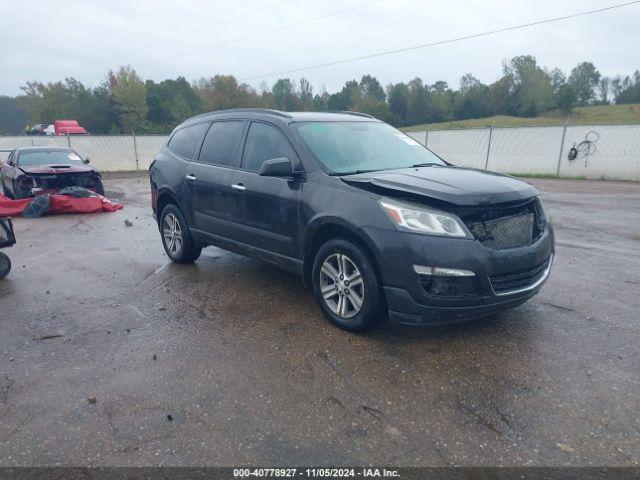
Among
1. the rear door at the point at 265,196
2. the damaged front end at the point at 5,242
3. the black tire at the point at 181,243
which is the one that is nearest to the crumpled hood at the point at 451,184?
the rear door at the point at 265,196

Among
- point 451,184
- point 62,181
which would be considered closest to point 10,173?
point 62,181

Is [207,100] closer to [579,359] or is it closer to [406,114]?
[406,114]

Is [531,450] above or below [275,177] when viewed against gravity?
below

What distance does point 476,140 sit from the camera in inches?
904

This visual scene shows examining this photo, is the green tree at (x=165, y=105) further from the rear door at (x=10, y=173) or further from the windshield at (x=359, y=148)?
the windshield at (x=359, y=148)

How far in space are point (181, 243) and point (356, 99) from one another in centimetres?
7093

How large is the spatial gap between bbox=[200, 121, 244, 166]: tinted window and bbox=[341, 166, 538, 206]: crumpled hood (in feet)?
5.41

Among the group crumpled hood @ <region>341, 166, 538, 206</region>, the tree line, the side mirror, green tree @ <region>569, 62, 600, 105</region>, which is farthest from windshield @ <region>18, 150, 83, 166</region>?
green tree @ <region>569, 62, 600, 105</region>

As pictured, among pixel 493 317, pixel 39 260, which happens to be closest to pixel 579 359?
pixel 493 317

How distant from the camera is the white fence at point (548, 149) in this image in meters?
18.7

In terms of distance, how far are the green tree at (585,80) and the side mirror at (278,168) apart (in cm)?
7889

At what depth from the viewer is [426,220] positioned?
3.45 metres

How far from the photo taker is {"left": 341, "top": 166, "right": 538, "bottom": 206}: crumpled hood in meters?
3.48

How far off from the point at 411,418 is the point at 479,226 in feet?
4.88
